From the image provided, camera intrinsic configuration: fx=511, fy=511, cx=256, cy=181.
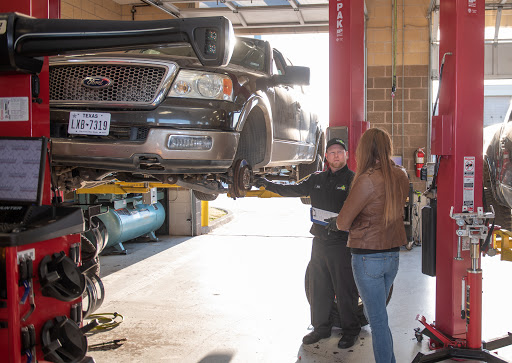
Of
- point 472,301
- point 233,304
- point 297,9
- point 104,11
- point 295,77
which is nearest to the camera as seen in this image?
point 472,301

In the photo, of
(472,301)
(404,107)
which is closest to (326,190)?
(472,301)

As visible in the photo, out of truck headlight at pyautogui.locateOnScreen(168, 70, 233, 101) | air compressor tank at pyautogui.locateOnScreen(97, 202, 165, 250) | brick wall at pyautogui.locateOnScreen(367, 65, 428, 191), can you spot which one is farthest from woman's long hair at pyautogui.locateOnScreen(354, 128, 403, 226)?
brick wall at pyautogui.locateOnScreen(367, 65, 428, 191)

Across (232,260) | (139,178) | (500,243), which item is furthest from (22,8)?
(232,260)

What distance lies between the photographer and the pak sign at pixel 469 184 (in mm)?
3912

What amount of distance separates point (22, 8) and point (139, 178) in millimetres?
1943

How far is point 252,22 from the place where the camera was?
10.1 metres

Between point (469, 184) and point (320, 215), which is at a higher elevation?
point (469, 184)

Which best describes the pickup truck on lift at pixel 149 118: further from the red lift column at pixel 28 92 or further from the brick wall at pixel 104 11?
the brick wall at pixel 104 11

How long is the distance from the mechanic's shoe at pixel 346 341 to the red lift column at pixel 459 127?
77cm

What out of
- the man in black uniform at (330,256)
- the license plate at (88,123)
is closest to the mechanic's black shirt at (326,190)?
the man in black uniform at (330,256)

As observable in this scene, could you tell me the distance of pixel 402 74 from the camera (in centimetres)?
991

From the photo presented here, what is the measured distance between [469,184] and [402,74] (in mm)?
6453

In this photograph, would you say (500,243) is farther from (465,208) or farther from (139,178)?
(139,178)

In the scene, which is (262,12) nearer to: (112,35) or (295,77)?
(295,77)
